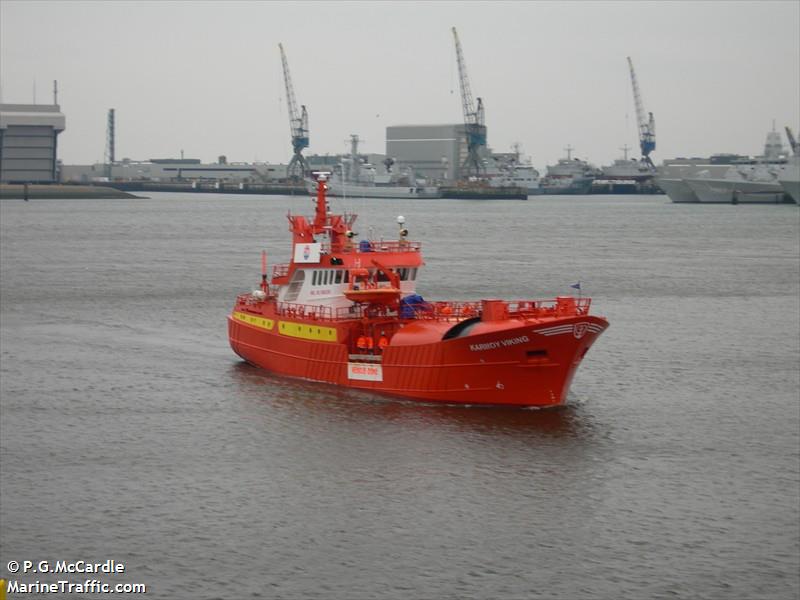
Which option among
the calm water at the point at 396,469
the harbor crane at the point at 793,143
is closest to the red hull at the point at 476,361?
the calm water at the point at 396,469

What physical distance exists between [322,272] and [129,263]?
4889 centimetres

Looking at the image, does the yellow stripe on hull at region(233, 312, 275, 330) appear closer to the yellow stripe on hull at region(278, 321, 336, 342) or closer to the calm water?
the yellow stripe on hull at region(278, 321, 336, 342)

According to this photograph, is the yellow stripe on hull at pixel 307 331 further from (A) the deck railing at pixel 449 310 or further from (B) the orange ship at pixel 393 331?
(A) the deck railing at pixel 449 310

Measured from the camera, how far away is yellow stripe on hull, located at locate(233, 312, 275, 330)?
41.0m

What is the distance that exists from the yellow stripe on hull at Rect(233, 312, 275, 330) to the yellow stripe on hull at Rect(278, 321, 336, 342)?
2.44ft

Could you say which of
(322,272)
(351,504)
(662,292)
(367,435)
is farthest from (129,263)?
(351,504)

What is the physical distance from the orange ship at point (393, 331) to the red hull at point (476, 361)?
0.09ft

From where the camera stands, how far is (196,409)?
36000 millimetres

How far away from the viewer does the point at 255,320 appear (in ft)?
138

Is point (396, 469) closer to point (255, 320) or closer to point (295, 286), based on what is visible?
point (295, 286)

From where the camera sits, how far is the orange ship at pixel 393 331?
33.6 metres

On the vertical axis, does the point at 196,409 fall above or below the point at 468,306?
below

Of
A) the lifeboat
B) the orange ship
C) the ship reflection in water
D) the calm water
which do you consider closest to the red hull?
the orange ship

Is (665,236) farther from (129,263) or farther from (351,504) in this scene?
(351,504)
